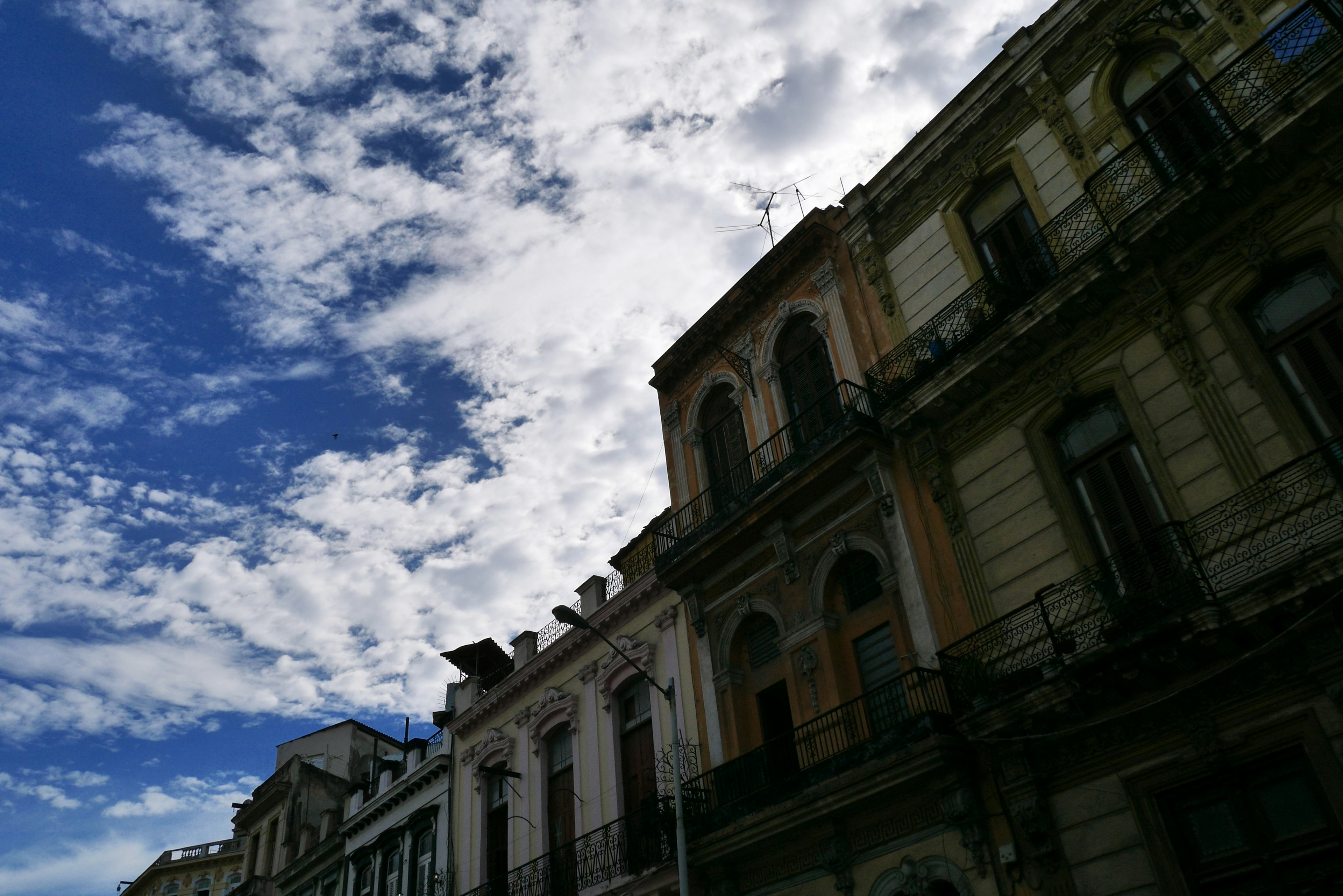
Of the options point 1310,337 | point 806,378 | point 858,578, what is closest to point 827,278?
point 806,378

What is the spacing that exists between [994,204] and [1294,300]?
556 centimetres

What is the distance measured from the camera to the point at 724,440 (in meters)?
20.5

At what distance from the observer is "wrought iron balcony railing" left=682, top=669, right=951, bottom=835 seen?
1316 centimetres

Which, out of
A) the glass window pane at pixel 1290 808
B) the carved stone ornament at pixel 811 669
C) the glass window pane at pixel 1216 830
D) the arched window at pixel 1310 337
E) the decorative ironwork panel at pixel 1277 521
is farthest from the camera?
the carved stone ornament at pixel 811 669

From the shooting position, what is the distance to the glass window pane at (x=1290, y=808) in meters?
9.62

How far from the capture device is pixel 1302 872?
945cm

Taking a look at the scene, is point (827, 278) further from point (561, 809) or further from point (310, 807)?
point (310, 807)

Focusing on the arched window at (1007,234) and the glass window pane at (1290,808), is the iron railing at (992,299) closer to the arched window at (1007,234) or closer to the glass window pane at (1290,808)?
the arched window at (1007,234)

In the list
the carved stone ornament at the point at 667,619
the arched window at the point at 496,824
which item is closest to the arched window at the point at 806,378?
the carved stone ornament at the point at 667,619

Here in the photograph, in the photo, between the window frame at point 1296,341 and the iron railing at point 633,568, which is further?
the iron railing at point 633,568

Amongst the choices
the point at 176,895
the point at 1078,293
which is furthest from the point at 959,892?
the point at 176,895

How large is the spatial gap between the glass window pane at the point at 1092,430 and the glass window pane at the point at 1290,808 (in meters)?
4.68

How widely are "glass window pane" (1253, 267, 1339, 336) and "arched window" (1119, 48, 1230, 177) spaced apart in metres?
1.90

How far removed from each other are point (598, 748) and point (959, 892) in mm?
10018
